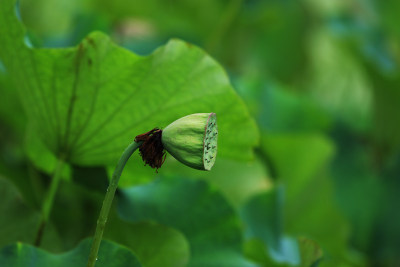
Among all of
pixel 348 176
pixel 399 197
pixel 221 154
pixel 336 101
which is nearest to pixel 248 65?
pixel 336 101

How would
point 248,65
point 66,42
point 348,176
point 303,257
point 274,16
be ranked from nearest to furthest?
1. point 303,257
2. point 66,42
3. point 348,176
4. point 274,16
5. point 248,65

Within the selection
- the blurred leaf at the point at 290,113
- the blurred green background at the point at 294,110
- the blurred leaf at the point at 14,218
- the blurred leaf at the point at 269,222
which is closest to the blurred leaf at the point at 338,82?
the blurred green background at the point at 294,110

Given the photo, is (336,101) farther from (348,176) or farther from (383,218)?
(383,218)

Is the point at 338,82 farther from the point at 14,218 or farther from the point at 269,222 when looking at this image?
the point at 14,218

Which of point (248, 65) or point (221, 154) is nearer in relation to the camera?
point (221, 154)

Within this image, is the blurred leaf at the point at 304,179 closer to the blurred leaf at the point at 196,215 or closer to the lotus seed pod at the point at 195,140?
the blurred leaf at the point at 196,215

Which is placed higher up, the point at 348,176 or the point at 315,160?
the point at 315,160
